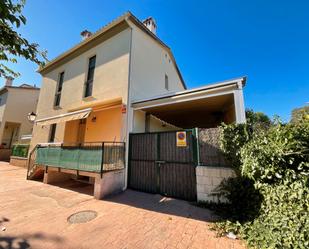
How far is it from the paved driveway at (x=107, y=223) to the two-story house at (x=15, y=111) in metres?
17.4

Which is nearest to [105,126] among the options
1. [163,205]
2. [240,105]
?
[163,205]

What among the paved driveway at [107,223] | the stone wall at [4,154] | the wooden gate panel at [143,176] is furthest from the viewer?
the stone wall at [4,154]

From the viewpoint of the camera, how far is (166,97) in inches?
282

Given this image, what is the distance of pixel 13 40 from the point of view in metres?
3.34

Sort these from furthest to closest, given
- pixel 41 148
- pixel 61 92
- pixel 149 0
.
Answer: pixel 61 92 < pixel 41 148 < pixel 149 0

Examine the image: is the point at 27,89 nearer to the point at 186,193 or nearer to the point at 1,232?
the point at 1,232

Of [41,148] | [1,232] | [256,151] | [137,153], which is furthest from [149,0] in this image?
[1,232]

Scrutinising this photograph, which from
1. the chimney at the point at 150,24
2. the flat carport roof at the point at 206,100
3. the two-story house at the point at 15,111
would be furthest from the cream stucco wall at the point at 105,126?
the two-story house at the point at 15,111

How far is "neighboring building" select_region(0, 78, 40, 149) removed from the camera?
745 inches

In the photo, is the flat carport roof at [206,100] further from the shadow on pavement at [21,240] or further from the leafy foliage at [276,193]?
the shadow on pavement at [21,240]

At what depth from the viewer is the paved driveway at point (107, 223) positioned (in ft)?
10.7

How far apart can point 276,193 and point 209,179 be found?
2270 mm

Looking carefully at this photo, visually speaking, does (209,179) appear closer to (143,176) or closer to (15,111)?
(143,176)

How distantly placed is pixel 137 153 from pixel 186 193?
2.89 meters
